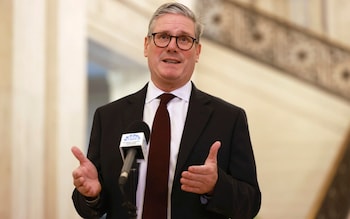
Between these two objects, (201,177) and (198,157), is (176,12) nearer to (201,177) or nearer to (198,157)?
(198,157)

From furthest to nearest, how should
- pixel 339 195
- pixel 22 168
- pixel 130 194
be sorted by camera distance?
pixel 339 195, pixel 22 168, pixel 130 194

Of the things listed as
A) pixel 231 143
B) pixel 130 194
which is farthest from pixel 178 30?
pixel 130 194

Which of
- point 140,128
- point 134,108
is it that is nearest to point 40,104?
point 134,108

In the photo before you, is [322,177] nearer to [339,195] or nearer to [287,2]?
[339,195]

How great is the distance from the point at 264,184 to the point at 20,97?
2843 mm

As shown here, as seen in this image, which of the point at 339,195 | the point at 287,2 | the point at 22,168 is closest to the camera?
the point at 22,168

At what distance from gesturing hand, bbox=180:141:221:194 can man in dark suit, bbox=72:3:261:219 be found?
0.18 feet

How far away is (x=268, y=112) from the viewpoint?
6.69 meters

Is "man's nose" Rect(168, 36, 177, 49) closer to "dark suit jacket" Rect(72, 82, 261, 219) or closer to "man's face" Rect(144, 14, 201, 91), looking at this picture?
"man's face" Rect(144, 14, 201, 91)

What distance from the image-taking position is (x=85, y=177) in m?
1.94

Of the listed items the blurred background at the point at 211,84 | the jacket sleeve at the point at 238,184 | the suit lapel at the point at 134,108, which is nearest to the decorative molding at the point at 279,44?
the blurred background at the point at 211,84

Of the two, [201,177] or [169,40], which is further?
[169,40]

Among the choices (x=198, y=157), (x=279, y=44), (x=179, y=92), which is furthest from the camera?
(x=279, y=44)

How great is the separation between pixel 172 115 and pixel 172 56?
0.66ft
